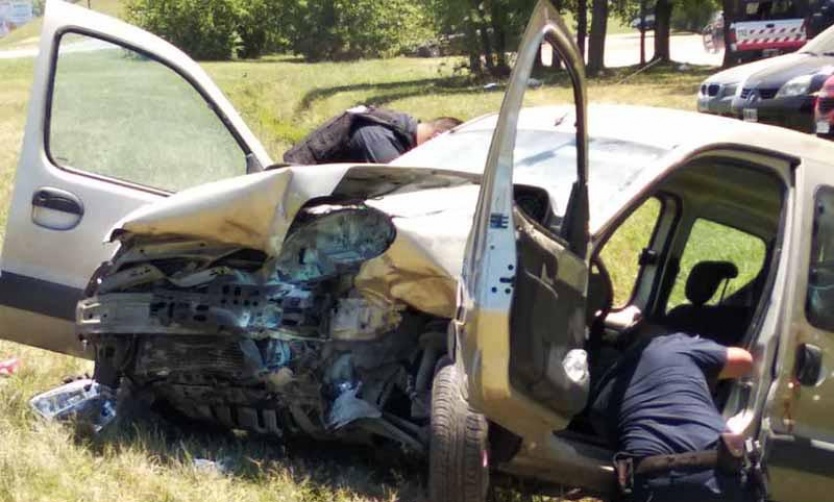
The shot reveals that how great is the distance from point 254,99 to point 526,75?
2105 centimetres

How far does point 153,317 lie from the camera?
172 inches

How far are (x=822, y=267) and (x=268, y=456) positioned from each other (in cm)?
217

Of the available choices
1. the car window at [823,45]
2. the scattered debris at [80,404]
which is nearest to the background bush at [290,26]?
the car window at [823,45]

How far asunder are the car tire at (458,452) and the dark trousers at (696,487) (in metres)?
0.53

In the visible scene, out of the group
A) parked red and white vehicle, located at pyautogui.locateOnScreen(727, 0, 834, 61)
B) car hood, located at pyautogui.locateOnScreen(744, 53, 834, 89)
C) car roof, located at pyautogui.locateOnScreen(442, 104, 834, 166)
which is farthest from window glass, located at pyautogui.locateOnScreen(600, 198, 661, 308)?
parked red and white vehicle, located at pyautogui.locateOnScreen(727, 0, 834, 61)

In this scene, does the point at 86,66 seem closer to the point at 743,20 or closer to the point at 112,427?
the point at 112,427

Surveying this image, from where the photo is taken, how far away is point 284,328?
14.0 ft

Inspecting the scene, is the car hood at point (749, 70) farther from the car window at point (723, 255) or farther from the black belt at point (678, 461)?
the black belt at point (678, 461)

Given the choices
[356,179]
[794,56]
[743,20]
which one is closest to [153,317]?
[356,179]

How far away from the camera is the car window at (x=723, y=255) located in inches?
201

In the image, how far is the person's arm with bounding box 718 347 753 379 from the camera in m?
3.99

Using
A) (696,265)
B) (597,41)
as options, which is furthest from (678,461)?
(597,41)

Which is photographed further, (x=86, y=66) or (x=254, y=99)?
(x=254, y=99)

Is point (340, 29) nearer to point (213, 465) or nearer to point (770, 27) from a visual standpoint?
point (770, 27)
